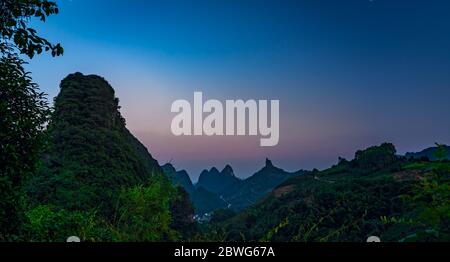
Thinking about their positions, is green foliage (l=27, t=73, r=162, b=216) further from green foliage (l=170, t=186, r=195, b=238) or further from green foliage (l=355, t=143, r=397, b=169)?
green foliage (l=355, t=143, r=397, b=169)

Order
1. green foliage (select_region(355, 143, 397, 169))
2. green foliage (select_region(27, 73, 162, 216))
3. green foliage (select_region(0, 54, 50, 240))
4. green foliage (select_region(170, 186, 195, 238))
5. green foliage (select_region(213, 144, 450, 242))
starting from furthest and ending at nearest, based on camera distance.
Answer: green foliage (select_region(355, 143, 397, 169)), green foliage (select_region(170, 186, 195, 238)), green foliage (select_region(27, 73, 162, 216)), green foliage (select_region(0, 54, 50, 240)), green foliage (select_region(213, 144, 450, 242))

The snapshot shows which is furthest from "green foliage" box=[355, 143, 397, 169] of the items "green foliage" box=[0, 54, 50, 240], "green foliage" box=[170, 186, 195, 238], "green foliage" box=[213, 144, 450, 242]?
"green foliage" box=[0, 54, 50, 240]

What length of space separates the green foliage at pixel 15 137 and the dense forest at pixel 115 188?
0.02 metres

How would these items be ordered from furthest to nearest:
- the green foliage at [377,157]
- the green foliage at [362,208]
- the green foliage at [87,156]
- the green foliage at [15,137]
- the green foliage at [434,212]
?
→ the green foliage at [377,157]
the green foliage at [87,156]
the green foliage at [15,137]
the green foliage at [362,208]
the green foliage at [434,212]

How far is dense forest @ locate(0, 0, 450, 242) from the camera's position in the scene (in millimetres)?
4535

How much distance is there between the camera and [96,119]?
56875 millimetres

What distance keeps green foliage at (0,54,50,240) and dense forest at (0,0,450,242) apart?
2 centimetres

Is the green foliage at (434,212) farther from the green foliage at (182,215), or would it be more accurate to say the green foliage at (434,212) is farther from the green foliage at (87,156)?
the green foliage at (182,215)

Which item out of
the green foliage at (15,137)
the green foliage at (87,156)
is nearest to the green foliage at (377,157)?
the green foliage at (87,156)

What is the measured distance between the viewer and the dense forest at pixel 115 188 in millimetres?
4535

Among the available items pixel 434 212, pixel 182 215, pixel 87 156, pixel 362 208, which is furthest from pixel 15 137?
pixel 182 215
